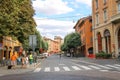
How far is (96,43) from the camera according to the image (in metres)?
71.1

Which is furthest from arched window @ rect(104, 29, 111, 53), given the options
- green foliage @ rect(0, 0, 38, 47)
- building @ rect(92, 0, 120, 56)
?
green foliage @ rect(0, 0, 38, 47)

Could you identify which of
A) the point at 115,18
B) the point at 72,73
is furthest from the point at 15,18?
the point at 115,18

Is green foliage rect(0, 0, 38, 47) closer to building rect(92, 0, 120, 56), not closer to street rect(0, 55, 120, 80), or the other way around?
street rect(0, 55, 120, 80)

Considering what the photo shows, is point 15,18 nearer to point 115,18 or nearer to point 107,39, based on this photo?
point 115,18

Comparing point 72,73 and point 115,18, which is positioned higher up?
point 115,18

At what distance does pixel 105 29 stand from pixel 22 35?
1033 inches

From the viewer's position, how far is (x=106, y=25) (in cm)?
6406

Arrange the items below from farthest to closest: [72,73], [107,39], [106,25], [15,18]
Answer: [107,39], [106,25], [15,18], [72,73]

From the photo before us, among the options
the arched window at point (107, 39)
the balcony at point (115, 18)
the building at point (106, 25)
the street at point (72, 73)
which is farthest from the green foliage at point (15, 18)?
the arched window at point (107, 39)

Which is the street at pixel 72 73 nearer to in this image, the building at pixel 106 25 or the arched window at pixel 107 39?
the building at pixel 106 25

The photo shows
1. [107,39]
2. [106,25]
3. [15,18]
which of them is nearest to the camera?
[15,18]

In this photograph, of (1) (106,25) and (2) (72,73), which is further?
(1) (106,25)

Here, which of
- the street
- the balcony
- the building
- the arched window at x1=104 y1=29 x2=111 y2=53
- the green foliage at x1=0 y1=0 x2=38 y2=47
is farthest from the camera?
the arched window at x1=104 y1=29 x2=111 y2=53

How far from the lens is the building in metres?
59.8
